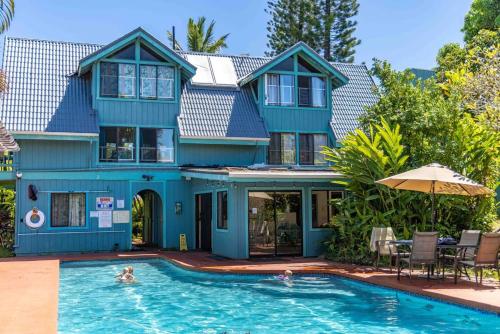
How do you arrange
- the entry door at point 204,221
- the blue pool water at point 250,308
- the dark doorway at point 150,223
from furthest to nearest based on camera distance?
the dark doorway at point 150,223 < the entry door at point 204,221 < the blue pool water at point 250,308

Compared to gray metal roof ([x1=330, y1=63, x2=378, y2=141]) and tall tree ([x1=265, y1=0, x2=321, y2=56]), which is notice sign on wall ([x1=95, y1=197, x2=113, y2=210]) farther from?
tall tree ([x1=265, y1=0, x2=321, y2=56])

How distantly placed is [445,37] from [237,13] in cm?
1242

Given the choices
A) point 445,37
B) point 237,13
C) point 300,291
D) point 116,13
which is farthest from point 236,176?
point 445,37

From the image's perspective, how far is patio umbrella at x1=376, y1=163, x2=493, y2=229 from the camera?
12203 mm

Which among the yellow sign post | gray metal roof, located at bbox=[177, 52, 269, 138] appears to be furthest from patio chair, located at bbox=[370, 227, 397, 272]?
the yellow sign post

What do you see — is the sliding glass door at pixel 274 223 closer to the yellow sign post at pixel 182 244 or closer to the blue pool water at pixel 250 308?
the blue pool water at pixel 250 308

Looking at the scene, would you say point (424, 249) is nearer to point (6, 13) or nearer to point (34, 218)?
point (6, 13)

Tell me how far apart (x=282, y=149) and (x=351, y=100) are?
4.61 m

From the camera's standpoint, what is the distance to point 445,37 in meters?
33.3

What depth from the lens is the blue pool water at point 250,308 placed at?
8.88 m

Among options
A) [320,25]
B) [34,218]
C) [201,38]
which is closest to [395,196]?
[34,218]

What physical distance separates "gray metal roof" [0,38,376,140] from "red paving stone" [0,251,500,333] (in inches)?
182

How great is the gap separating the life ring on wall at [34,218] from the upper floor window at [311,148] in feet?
31.9

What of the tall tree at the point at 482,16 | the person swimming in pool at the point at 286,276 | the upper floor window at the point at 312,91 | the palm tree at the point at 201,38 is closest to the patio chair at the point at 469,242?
the person swimming in pool at the point at 286,276
